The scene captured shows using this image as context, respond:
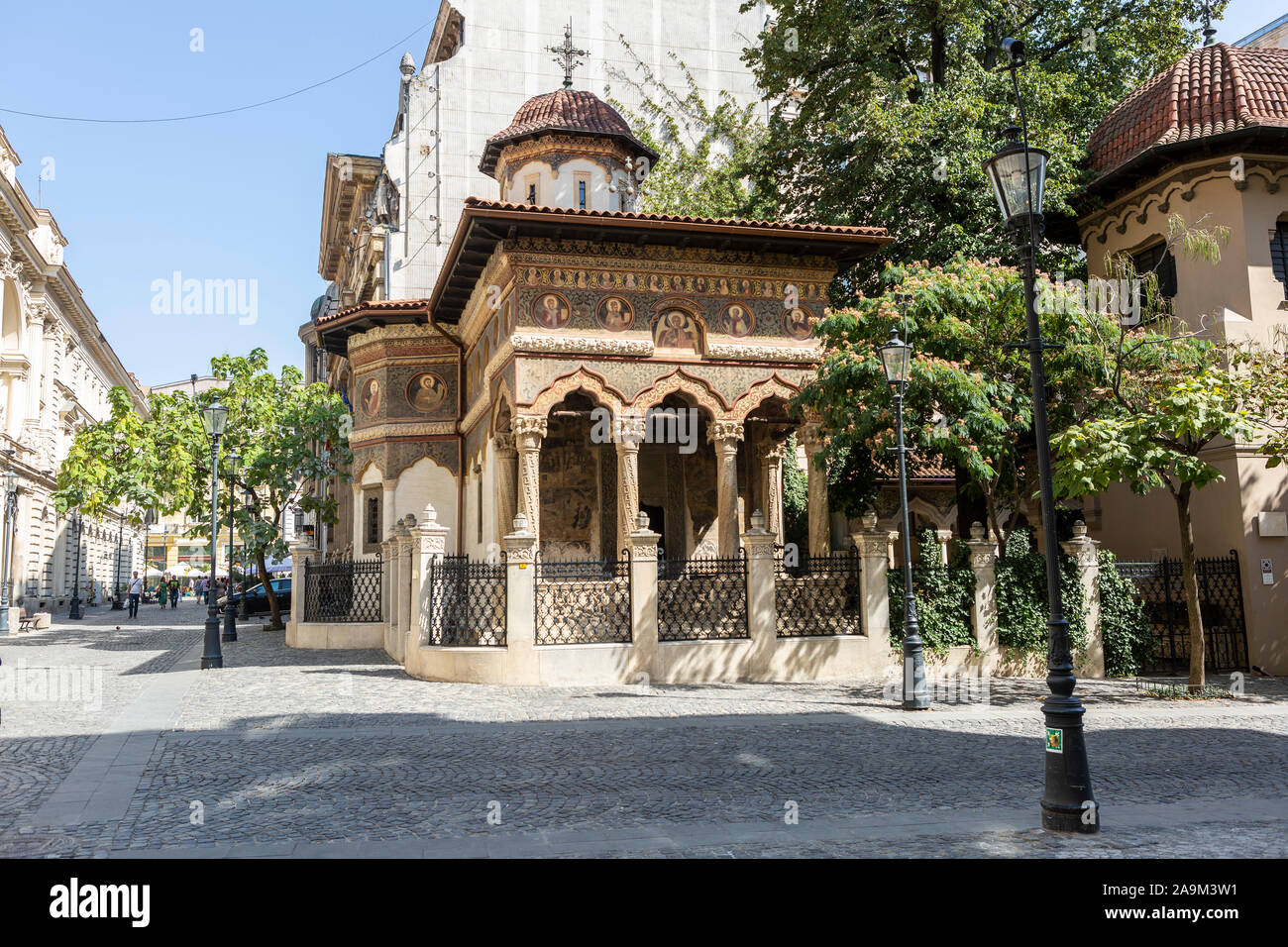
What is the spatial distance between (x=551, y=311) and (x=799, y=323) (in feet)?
15.3

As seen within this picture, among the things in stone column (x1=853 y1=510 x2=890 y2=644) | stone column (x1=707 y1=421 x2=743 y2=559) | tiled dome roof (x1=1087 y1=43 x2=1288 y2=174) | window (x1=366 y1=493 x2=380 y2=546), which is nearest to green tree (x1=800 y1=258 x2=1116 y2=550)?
stone column (x1=853 y1=510 x2=890 y2=644)

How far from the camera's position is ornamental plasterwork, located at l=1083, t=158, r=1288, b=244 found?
16906 mm

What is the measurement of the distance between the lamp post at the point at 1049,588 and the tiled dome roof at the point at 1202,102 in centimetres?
1185

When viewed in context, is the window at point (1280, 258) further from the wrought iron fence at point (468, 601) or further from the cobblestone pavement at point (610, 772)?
the wrought iron fence at point (468, 601)

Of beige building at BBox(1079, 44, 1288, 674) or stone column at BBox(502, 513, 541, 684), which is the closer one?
stone column at BBox(502, 513, 541, 684)

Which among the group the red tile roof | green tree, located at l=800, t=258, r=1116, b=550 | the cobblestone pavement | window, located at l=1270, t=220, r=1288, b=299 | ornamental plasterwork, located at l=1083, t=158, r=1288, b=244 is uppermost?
ornamental plasterwork, located at l=1083, t=158, r=1288, b=244

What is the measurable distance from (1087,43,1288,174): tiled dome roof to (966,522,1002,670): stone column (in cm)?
790

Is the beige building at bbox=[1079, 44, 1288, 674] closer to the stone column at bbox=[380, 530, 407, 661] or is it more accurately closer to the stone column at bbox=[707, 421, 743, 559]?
the stone column at bbox=[707, 421, 743, 559]

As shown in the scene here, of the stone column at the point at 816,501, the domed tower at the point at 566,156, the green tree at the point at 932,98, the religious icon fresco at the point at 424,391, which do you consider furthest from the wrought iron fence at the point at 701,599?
the domed tower at the point at 566,156
